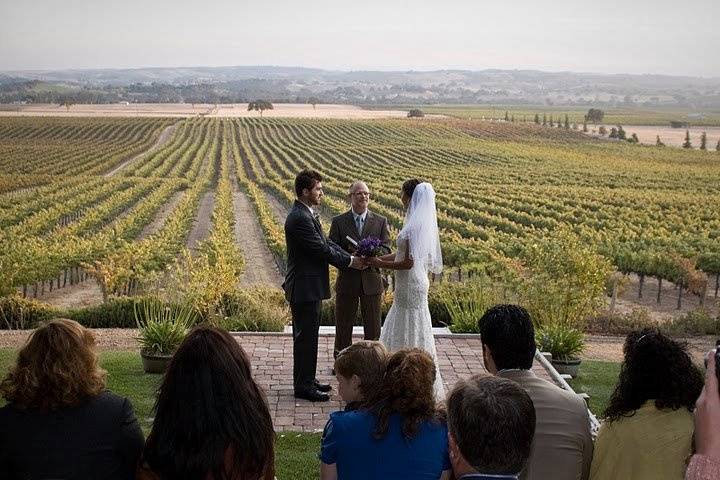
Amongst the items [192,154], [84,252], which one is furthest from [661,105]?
[84,252]

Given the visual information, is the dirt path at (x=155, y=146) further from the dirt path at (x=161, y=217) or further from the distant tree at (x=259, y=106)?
the distant tree at (x=259, y=106)

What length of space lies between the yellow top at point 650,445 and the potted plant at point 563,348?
5282mm

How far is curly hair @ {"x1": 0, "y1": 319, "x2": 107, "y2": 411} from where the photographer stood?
3080mm

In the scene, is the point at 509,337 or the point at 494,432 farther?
the point at 509,337

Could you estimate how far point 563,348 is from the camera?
28.2 ft

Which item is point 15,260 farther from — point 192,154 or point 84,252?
point 192,154

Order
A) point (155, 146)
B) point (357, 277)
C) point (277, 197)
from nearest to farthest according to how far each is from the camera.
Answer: point (357, 277)
point (277, 197)
point (155, 146)

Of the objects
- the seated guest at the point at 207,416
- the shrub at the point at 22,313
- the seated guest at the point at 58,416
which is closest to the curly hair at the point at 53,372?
the seated guest at the point at 58,416

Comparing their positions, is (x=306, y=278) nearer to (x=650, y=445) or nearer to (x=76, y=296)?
(x=650, y=445)

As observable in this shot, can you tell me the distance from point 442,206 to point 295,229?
28.2 meters

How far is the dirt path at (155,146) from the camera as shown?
1941 inches

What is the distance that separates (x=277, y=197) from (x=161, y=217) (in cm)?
831

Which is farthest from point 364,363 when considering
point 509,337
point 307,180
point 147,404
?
point 147,404

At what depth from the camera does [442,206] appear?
3466 centimetres
